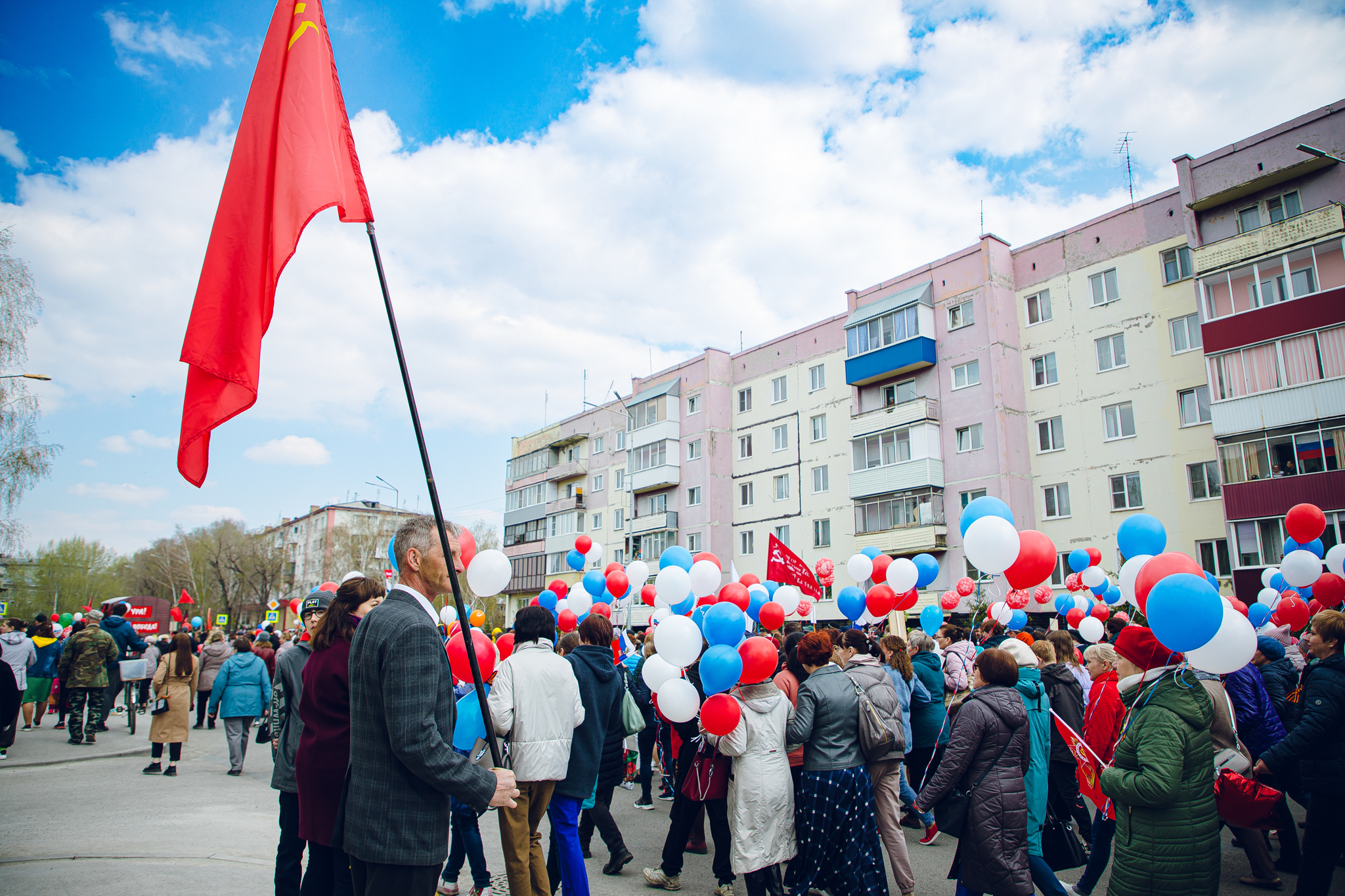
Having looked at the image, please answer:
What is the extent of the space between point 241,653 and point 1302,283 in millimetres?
26609

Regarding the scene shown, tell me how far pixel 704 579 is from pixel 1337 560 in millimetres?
8693

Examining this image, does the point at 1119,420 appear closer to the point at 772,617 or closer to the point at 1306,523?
the point at 1306,523

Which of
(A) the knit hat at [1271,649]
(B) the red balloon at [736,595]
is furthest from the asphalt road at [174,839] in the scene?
(B) the red balloon at [736,595]

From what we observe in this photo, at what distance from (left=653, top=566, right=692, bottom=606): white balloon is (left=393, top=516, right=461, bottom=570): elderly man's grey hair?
579cm

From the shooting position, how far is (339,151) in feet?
11.4

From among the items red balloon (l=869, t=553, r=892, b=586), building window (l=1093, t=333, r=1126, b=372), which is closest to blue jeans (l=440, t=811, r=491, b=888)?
red balloon (l=869, t=553, r=892, b=586)

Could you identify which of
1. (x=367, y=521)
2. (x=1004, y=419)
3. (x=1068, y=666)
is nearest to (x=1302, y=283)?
(x=1004, y=419)

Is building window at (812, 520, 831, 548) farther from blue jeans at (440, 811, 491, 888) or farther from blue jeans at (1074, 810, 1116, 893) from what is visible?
blue jeans at (440, 811, 491, 888)

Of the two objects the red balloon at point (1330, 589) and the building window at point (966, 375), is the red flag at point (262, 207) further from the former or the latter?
the building window at point (966, 375)

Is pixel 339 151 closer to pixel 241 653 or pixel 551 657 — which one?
pixel 551 657

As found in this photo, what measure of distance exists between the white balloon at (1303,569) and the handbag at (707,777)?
8.74 meters

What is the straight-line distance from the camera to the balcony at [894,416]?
30.2m

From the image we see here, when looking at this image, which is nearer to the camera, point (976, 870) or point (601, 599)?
point (976, 870)

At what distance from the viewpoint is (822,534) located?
114 feet
